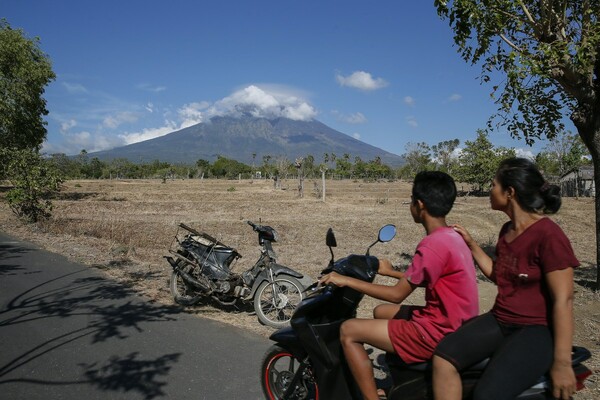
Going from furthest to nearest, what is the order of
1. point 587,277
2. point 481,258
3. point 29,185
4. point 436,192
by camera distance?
point 29,185
point 587,277
point 481,258
point 436,192

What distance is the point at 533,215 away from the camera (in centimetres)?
237

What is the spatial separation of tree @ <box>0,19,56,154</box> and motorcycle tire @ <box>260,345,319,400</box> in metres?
27.3

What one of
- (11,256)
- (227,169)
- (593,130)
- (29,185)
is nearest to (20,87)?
(29,185)

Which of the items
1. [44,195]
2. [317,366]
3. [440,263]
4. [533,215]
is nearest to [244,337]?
[317,366]

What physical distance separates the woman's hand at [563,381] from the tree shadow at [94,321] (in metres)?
2.74

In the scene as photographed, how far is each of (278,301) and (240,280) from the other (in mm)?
601

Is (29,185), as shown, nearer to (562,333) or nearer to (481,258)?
(481,258)

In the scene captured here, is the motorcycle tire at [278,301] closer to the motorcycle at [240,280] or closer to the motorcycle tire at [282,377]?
the motorcycle at [240,280]

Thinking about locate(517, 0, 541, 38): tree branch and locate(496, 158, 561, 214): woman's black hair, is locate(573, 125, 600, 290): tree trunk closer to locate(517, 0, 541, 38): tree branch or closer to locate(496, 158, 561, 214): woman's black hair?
locate(517, 0, 541, 38): tree branch

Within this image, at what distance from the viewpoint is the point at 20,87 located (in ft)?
85.0

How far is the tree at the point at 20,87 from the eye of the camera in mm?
25609

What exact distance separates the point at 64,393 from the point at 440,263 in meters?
3.02

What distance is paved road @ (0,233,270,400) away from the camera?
3.48 metres

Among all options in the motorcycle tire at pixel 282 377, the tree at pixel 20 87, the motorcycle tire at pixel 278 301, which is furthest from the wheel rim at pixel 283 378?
the tree at pixel 20 87
